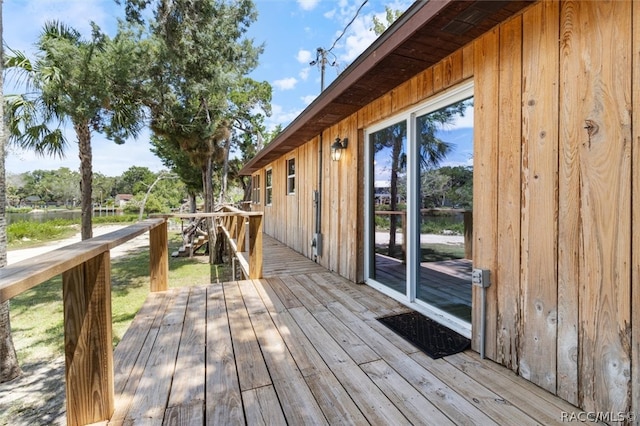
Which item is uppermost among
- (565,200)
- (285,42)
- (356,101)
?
(285,42)

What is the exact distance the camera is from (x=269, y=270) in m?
4.58

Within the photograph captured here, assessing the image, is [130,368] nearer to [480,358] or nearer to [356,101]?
[480,358]

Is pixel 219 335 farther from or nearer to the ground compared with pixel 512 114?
nearer to the ground

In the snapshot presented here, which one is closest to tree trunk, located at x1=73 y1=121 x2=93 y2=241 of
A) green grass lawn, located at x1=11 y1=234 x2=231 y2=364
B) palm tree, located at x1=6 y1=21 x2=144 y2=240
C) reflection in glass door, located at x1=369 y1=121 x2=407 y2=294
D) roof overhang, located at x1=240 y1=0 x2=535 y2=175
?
palm tree, located at x1=6 y1=21 x2=144 y2=240

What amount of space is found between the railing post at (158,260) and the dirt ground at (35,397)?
1.43 m

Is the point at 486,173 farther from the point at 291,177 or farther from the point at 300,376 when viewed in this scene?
the point at 291,177

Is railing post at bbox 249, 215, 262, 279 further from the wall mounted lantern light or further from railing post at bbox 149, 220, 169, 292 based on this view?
the wall mounted lantern light

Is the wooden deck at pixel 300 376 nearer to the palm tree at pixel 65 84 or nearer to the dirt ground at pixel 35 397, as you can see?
the dirt ground at pixel 35 397

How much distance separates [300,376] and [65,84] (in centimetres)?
766

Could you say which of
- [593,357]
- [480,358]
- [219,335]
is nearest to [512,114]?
[593,357]

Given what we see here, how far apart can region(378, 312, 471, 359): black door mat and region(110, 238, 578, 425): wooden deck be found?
9 cm

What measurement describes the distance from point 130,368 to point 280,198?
6137mm

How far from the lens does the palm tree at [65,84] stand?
6277 millimetres

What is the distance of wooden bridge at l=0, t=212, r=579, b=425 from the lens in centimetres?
143
